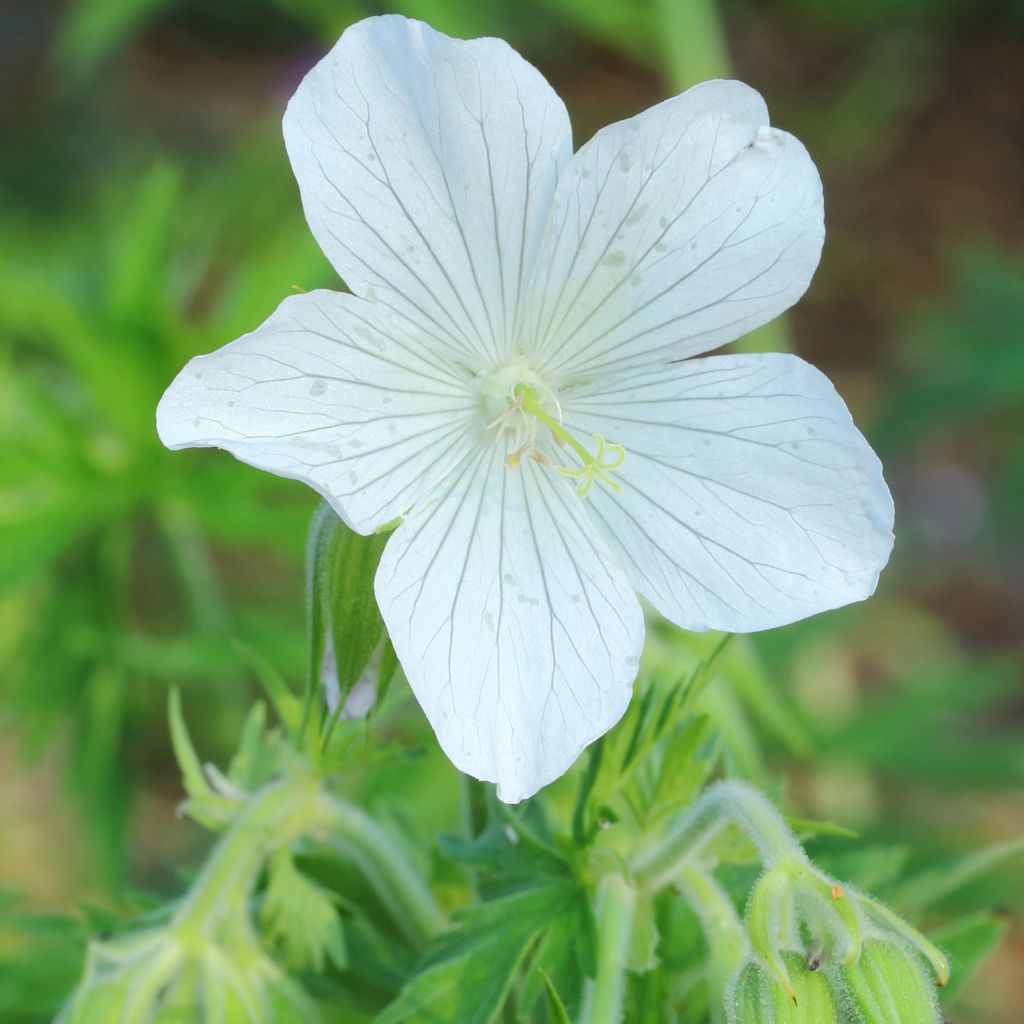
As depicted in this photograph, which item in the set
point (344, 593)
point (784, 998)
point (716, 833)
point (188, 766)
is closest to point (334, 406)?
point (344, 593)

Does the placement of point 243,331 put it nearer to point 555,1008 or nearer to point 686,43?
point 686,43

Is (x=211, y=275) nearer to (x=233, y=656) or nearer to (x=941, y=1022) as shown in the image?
(x=233, y=656)

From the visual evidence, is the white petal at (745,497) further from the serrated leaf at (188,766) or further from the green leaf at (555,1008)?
the serrated leaf at (188,766)

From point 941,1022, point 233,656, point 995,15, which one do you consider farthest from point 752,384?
point 995,15

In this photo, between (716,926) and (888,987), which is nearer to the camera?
(888,987)

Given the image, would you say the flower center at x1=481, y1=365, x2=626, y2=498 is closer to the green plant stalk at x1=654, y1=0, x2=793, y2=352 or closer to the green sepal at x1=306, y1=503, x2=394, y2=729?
the green sepal at x1=306, y1=503, x2=394, y2=729

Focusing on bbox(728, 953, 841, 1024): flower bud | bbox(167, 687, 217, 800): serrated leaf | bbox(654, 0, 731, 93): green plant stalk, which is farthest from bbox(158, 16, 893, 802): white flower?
bbox(654, 0, 731, 93): green plant stalk

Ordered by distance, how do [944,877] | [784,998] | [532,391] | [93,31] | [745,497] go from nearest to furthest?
[784,998], [745,497], [532,391], [944,877], [93,31]
